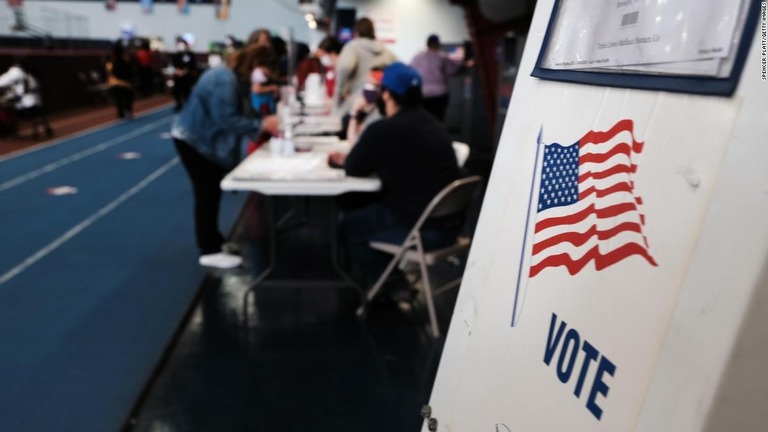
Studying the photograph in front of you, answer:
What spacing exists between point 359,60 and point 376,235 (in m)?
2.92

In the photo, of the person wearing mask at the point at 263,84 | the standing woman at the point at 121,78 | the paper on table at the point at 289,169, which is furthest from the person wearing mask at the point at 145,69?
the paper on table at the point at 289,169

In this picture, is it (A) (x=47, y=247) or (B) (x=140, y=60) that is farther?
(B) (x=140, y=60)

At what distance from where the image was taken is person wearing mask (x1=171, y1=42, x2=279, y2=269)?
3709mm

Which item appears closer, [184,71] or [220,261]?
[220,261]

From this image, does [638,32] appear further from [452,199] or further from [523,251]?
[452,199]

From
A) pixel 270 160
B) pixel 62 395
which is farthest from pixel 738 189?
pixel 270 160

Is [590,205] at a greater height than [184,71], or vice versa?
[590,205]

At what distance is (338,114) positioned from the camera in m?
5.76

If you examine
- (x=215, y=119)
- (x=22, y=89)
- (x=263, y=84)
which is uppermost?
(x=263, y=84)

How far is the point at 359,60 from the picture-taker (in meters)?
5.75

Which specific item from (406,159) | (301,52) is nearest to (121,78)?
(301,52)

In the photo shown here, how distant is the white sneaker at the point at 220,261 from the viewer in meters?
4.09

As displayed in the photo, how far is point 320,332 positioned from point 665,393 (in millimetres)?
2643

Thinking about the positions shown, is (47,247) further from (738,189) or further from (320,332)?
(738,189)
